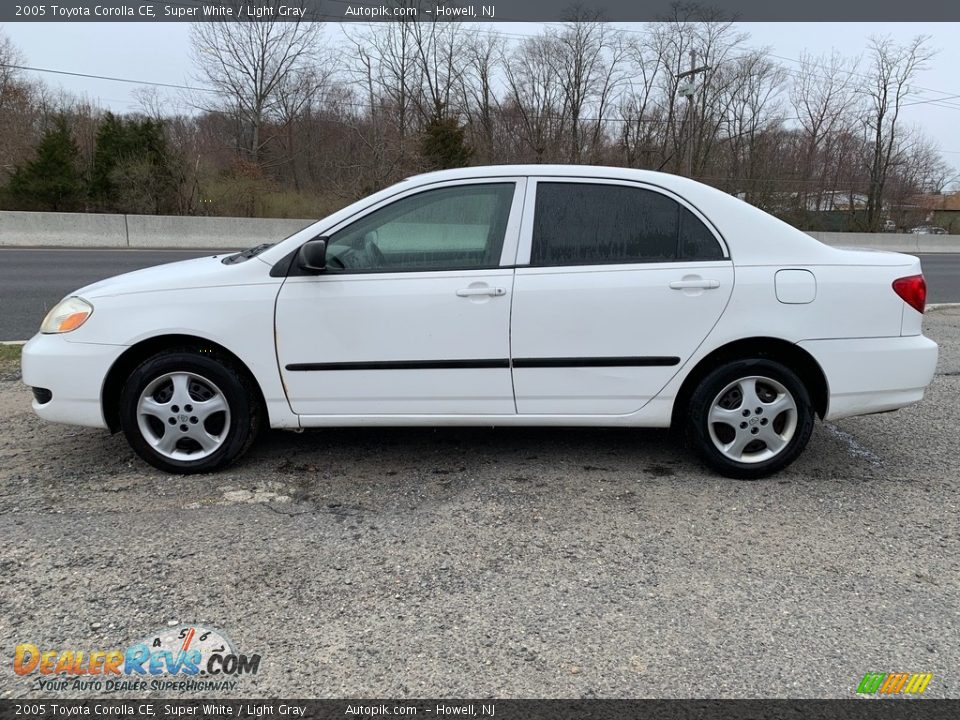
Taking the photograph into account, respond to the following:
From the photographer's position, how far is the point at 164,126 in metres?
25.2

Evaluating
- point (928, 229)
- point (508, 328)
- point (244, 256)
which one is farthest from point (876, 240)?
point (244, 256)

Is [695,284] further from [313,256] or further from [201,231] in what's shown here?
[201,231]

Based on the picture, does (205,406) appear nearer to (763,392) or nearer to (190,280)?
(190,280)

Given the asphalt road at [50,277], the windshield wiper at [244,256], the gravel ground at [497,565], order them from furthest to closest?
the asphalt road at [50,277], the windshield wiper at [244,256], the gravel ground at [497,565]

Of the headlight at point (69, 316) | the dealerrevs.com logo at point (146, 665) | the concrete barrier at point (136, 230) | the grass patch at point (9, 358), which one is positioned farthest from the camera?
the concrete barrier at point (136, 230)

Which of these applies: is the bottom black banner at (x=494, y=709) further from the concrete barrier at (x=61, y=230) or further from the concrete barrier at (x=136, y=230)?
the concrete barrier at (x=61, y=230)

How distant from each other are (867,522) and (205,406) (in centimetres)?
341

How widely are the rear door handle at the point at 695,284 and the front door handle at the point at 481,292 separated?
90cm

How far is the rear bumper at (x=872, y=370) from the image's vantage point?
3746 mm

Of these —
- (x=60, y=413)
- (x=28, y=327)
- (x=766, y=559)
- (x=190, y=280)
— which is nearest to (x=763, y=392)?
(x=766, y=559)

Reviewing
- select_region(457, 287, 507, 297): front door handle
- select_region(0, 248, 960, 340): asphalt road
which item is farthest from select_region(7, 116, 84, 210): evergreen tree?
select_region(457, 287, 507, 297): front door handle

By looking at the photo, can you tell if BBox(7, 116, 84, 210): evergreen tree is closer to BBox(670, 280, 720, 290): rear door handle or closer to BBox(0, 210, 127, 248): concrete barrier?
BBox(0, 210, 127, 248): concrete barrier

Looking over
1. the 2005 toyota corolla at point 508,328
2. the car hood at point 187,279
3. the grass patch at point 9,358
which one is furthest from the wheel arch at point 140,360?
the grass patch at point 9,358

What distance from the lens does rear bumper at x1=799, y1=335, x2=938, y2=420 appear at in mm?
3746
